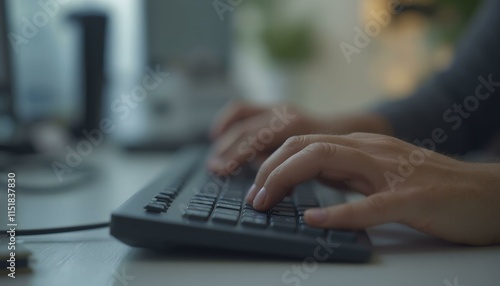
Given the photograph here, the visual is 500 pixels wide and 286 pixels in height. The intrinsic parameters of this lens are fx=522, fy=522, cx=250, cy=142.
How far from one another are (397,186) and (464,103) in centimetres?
62

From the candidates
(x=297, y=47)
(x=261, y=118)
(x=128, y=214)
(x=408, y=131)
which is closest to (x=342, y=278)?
(x=128, y=214)

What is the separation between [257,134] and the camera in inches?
32.4

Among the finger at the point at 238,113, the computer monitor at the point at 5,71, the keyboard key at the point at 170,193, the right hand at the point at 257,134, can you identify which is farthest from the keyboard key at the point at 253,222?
the computer monitor at the point at 5,71

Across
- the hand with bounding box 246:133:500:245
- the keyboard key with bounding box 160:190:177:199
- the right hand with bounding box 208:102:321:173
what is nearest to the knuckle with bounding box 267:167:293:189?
the hand with bounding box 246:133:500:245

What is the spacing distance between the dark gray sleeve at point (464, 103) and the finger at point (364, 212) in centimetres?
52

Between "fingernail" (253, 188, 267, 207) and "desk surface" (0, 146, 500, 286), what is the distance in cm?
6

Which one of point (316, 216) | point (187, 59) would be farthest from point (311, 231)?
point (187, 59)

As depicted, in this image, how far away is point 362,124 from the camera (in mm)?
963

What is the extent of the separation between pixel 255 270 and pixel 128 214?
0.11 meters

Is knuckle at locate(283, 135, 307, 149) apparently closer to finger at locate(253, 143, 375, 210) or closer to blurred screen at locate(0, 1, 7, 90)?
finger at locate(253, 143, 375, 210)

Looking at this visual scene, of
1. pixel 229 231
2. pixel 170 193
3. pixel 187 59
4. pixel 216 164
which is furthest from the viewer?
pixel 187 59

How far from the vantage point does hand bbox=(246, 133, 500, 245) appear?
469 millimetres

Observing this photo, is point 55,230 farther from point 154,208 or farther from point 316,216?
point 316,216

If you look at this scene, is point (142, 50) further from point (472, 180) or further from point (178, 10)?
point (472, 180)
